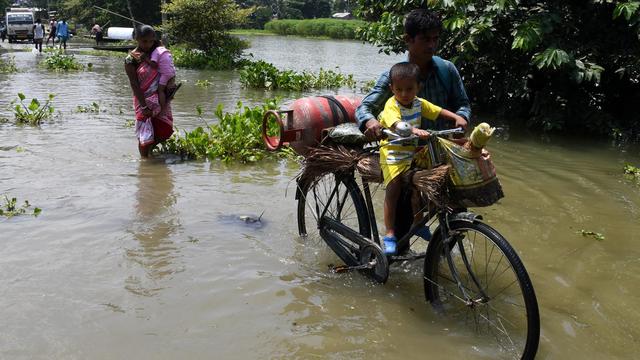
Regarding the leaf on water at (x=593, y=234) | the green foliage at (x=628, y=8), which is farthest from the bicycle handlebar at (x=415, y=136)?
the green foliage at (x=628, y=8)

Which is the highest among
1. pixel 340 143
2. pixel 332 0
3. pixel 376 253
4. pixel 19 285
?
pixel 332 0

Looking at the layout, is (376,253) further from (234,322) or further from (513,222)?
(513,222)

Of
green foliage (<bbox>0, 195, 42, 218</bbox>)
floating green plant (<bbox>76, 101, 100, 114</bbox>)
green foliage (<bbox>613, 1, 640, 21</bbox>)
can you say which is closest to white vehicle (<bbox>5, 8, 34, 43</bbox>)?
floating green plant (<bbox>76, 101, 100, 114</bbox>)

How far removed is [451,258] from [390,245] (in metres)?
0.56

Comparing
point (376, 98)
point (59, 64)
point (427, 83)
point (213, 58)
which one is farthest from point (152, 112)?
point (213, 58)

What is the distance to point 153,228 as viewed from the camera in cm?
509

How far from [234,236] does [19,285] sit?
1.74m

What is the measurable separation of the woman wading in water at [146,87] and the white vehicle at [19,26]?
110 feet

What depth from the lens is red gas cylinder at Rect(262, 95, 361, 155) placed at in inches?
169

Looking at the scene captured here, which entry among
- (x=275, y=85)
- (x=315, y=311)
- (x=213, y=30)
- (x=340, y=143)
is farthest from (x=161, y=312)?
(x=213, y=30)

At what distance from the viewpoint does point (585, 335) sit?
345 cm

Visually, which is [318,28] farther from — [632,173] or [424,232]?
[424,232]

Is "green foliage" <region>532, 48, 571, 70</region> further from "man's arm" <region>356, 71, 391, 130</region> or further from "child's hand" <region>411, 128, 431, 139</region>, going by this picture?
"child's hand" <region>411, 128, 431, 139</region>

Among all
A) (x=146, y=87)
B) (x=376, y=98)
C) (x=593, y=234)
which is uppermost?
(x=376, y=98)
